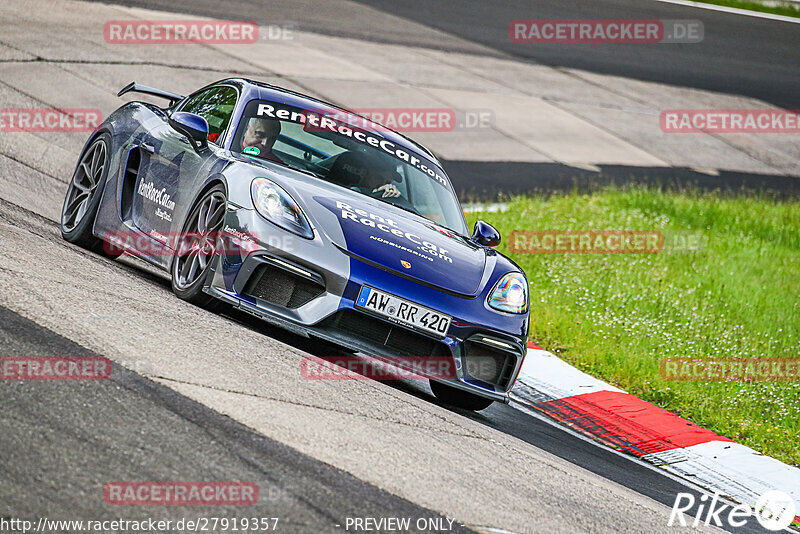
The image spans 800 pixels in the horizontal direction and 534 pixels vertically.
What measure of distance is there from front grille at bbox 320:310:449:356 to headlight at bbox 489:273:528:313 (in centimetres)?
55

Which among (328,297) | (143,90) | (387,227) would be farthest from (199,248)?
(143,90)

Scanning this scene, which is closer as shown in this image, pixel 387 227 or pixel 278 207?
pixel 278 207

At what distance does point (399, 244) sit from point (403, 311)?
17.8 inches

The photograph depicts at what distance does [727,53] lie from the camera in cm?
2452

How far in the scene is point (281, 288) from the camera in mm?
5695

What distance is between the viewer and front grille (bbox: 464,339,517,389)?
5949 millimetres

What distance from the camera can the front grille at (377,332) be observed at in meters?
5.65

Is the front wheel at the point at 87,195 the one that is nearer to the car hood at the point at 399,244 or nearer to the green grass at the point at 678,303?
the car hood at the point at 399,244

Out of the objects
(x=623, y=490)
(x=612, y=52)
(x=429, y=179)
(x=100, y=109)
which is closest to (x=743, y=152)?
(x=612, y=52)

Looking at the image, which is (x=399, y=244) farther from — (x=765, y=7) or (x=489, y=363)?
(x=765, y=7)

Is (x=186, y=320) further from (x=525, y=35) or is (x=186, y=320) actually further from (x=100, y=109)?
(x=525, y=35)

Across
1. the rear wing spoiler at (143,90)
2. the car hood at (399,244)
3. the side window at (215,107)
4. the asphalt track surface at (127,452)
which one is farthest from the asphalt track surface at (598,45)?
the asphalt track surface at (127,452)

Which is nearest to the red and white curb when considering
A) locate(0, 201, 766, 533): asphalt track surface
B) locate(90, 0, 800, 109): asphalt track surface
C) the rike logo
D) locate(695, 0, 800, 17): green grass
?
the rike logo

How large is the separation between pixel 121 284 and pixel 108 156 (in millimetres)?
1598
